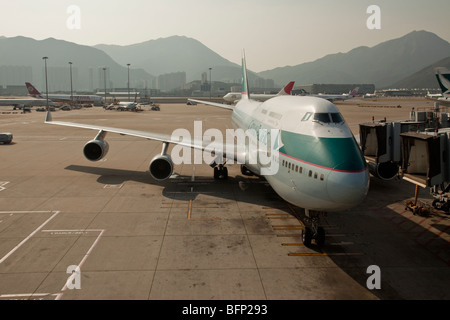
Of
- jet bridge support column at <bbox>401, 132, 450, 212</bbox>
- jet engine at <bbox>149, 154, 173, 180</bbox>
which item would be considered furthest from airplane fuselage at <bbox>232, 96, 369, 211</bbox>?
jet engine at <bbox>149, 154, 173, 180</bbox>

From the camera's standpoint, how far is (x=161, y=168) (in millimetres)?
23250

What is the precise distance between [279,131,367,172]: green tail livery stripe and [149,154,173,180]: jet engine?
1105 centimetres

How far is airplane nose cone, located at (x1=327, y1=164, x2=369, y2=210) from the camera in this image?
1198cm

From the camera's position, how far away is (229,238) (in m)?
15.9

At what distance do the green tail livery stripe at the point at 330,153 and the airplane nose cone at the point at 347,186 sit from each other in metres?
0.19

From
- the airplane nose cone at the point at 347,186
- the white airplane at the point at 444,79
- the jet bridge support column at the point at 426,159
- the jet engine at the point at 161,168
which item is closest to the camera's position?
the airplane nose cone at the point at 347,186

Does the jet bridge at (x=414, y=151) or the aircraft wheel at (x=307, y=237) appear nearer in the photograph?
the jet bridge at (x=414, y=151)

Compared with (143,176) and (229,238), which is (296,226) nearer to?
(229,238)

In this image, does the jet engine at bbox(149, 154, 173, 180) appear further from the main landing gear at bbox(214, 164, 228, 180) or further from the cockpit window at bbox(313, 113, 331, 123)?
the cockpit window at bbox(313, 113, 331, 123)

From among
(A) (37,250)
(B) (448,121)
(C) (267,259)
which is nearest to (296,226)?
(C) (267,259)

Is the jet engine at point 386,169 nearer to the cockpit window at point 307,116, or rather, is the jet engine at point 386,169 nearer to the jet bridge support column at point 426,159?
the jet bridge support column at point 426,159

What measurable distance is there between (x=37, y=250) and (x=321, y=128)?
42.1 feet

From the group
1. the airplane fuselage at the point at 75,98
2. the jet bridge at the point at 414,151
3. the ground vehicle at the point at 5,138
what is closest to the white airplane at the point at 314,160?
the jet bridge at the point at 414,151

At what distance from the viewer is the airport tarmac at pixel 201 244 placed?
11.8 m
